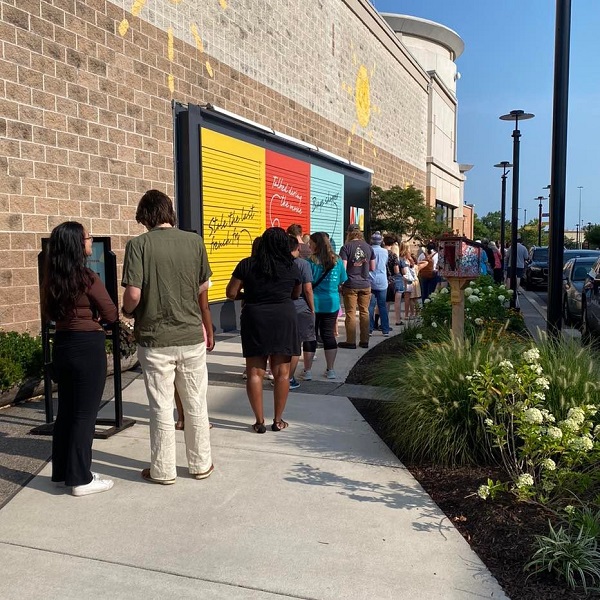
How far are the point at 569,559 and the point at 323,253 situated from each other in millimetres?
4951

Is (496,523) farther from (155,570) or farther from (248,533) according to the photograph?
(155,570)

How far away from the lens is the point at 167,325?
421 cm

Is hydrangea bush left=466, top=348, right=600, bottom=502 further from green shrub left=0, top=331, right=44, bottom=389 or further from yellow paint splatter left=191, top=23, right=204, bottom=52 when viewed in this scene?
yellow paint splatter left=191, top=23, right=204, bottom=52

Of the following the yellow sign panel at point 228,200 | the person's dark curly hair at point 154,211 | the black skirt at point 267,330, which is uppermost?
the yellow sign panel at point 228,200

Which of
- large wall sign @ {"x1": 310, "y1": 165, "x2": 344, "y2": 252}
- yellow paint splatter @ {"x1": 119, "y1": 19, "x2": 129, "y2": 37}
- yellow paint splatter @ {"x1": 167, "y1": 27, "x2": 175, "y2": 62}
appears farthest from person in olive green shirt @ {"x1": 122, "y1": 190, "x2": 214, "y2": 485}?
large wall sign @ {"x1": 310, "y1": 165, "x2": 344, "y2": 252}

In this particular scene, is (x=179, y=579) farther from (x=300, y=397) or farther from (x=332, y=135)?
(x=332, y=135)

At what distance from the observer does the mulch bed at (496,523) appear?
310 centimetres

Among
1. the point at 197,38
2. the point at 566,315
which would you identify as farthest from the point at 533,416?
the point at 566,315

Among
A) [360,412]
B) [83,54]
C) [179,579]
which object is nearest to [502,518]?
[179,579]

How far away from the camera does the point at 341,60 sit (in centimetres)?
1778

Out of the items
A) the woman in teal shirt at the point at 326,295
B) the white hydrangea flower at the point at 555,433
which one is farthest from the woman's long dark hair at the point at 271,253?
the white hydrangea flower at the point at 555,433

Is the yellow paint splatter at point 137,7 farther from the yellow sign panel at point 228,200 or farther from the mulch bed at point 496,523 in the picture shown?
the mulch bed at point 496,523

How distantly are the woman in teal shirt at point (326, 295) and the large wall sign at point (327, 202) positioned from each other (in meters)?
7.89

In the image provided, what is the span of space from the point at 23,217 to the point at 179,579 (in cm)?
543
